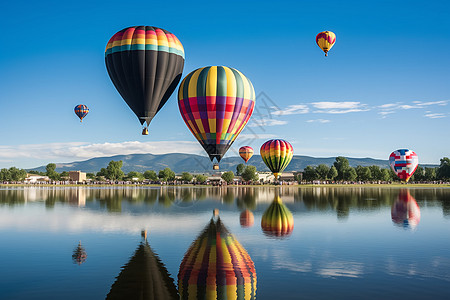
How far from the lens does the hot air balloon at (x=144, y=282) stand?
11.2 metres

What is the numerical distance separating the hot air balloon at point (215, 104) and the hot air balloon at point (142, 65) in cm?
259

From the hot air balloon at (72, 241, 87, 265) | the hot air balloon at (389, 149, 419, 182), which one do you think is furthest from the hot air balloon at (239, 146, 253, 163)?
the hot air balloon at (72, 241, 87, 265)

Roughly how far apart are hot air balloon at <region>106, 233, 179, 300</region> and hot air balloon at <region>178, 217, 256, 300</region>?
440 mm

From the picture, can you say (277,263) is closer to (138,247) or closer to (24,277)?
(138,247)

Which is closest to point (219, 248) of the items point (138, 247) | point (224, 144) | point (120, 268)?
point (138, 247)

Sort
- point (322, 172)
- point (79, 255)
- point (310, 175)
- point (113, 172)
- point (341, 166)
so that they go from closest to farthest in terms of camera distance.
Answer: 1. point (79, 255)
2. point (322, 172)
3. point (310, 175)
4. point (341, 166)
5. point (113, 172)

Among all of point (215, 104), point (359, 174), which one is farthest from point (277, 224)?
point (359, 174)

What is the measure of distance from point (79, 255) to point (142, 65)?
2294cm

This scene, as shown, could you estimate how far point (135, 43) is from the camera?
35.9 m

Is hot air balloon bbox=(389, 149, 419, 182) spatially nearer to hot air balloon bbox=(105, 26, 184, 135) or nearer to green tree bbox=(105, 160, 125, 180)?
hot air balloon bbox=(105, 26, 184, 135)

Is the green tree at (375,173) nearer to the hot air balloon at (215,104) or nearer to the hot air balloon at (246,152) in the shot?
the hot air balloon at (246,152)

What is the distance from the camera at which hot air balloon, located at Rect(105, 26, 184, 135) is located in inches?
1414

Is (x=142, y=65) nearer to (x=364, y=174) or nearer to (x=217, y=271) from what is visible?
(x=217, y=271)

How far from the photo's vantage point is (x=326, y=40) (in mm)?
57375
